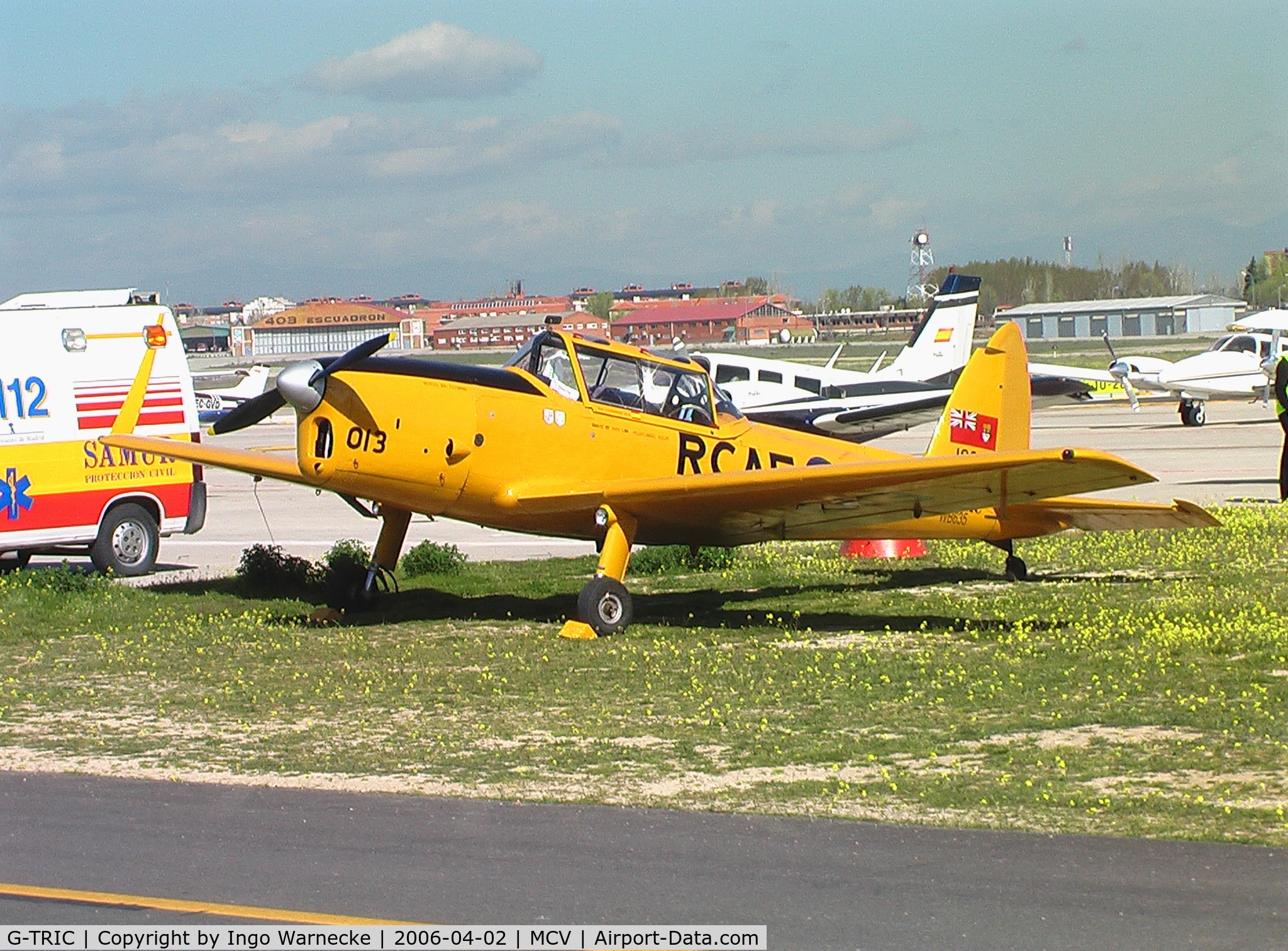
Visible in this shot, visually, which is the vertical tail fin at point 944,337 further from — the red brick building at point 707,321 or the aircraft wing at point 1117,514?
the red brick building at point 707,321

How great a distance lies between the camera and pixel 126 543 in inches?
714

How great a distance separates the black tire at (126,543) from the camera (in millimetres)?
17922

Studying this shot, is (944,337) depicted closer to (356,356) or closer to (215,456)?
(215,456)

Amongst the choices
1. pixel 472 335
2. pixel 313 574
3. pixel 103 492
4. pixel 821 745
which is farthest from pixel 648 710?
pixel 472 335

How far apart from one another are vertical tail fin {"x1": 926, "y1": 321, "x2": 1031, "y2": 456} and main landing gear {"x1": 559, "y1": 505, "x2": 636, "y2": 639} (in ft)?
12.3

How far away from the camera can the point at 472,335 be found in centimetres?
7644

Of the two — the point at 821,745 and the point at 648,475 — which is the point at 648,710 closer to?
the point at 821,745

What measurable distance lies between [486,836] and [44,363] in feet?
41.3

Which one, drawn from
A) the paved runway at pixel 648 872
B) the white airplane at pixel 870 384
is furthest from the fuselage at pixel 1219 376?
the paved runway at pixel 648 872

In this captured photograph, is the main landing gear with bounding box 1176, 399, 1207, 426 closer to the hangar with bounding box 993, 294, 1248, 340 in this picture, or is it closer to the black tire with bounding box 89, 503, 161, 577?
the black tire with bounding box 89, 503, 161, 577

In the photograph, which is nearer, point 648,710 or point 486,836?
point 486,836

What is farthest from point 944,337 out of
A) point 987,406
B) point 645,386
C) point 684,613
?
point 645,386

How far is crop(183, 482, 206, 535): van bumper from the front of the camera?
61.2 feet

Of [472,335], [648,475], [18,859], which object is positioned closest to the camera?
[18,859]
